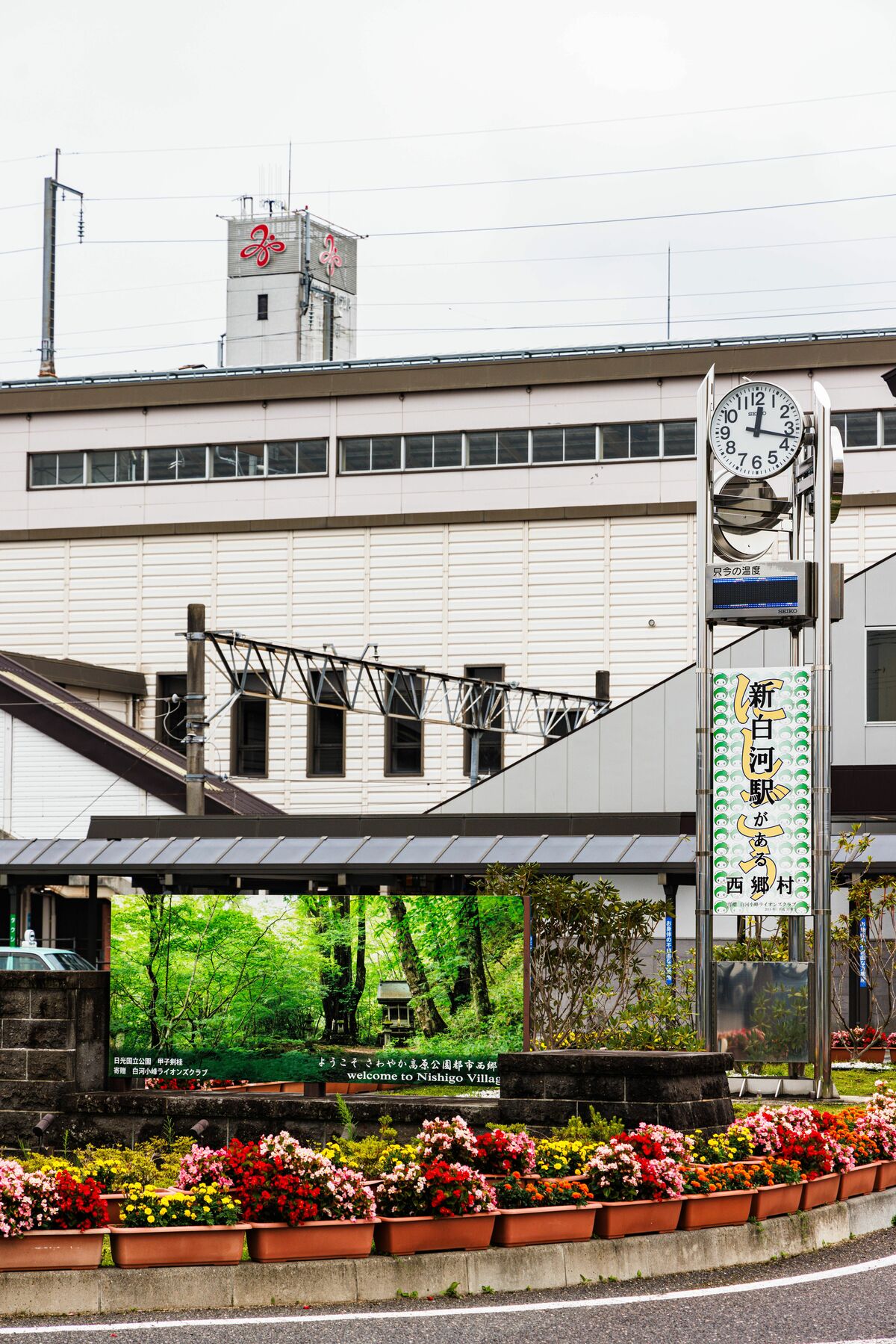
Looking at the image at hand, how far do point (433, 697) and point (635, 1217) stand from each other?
3349 cm

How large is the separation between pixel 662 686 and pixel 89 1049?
17.5m

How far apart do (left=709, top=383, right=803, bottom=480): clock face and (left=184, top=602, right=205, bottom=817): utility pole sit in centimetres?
1422

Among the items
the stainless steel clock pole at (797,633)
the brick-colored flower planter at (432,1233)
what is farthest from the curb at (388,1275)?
the stainless steel clock pole at (797,633)

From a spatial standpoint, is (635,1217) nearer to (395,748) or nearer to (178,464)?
(395,748)

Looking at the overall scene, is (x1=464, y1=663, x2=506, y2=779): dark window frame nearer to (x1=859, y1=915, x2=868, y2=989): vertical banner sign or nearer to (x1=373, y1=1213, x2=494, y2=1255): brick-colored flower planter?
(x1=859, y1=915, x2=868, y2=989): vertical banner sign

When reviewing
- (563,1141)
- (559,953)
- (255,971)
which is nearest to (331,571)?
(559,953)

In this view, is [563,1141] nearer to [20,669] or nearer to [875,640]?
[875,640]

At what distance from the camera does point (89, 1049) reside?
14.5m

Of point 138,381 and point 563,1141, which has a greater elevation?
point 138,381

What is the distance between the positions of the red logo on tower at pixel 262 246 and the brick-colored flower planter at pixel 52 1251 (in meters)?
84.8

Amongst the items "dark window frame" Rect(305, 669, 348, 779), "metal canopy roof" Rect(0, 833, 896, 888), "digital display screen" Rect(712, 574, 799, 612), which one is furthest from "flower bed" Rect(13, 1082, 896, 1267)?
"dark window frame" Rect(305, 669, 348, 779)

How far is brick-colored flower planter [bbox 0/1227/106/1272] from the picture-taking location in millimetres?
9914

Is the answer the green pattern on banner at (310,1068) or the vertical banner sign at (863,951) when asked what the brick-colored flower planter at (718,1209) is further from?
the vertical banner sign at (863,951)

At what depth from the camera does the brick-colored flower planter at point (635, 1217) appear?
10.9m
